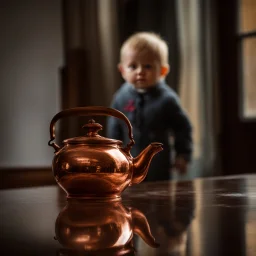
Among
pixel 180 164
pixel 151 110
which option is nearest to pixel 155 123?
pixel 151 110

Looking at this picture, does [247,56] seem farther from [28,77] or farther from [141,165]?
[141,165]

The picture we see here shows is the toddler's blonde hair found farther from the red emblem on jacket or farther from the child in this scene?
the red emblem on jacket

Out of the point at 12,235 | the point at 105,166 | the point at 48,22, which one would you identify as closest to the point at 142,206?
the point at 105,166

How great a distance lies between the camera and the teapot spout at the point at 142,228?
345 mm

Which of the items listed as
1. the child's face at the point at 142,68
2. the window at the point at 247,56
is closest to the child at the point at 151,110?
the child's face at the point at 142,68

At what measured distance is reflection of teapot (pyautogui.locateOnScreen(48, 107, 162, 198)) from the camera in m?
0.59

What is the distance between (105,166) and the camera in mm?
594

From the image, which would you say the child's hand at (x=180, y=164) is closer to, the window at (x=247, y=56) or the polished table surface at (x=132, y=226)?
the window at (x=247, y=56)

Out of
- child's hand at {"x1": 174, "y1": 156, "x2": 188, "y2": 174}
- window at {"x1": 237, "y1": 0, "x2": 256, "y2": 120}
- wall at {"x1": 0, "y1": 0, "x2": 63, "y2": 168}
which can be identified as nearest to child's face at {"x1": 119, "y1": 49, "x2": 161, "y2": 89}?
child's hand at {"x1": 174, "y1": 156, "x2": 188, "y2": 174}

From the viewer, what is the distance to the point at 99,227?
40 centimetres

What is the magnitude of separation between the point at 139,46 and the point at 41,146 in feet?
2.23

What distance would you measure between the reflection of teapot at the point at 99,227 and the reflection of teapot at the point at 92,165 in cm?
3

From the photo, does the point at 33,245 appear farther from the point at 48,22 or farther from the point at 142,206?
the point at 48,22

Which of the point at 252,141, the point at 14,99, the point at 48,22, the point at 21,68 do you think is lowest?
the point at 252,141
